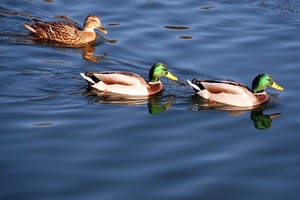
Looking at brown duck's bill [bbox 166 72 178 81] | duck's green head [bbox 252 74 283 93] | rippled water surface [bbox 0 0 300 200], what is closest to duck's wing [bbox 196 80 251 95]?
duck's green head [bbox 252 74 283 93]

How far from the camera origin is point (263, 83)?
12055 millimetres

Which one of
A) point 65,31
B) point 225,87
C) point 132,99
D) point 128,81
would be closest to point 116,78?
point 128,81

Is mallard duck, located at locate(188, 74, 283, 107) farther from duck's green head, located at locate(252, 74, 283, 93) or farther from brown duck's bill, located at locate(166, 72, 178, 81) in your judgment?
brown duck's bill, located at locate(166, 72, 178, 81)

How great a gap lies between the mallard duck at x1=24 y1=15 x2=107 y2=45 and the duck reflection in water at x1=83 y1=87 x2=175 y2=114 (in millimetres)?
3029

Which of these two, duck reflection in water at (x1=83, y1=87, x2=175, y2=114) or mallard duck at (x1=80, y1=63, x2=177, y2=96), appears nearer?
duck reflection in water at (x1=83, y1=87, x2=175, y2=114)

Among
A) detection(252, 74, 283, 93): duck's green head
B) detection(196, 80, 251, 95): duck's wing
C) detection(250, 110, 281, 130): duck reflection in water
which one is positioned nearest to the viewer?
detection(250, 110, 281, 130): duck reflection in water

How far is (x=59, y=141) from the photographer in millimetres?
9938

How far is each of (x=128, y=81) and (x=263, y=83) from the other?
2.34m

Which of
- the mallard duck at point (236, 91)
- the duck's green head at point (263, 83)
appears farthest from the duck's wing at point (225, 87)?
the duck's green head at point (263, 83)

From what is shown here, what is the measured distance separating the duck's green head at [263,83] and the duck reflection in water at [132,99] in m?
1.45

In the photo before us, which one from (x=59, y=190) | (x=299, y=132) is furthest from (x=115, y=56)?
(x=59, y=190)

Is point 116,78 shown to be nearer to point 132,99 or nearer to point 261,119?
point 132,99

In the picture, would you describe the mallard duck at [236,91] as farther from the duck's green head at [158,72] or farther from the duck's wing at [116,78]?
the duck's wing at [116,78]

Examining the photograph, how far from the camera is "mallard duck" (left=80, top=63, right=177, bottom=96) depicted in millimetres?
12398
